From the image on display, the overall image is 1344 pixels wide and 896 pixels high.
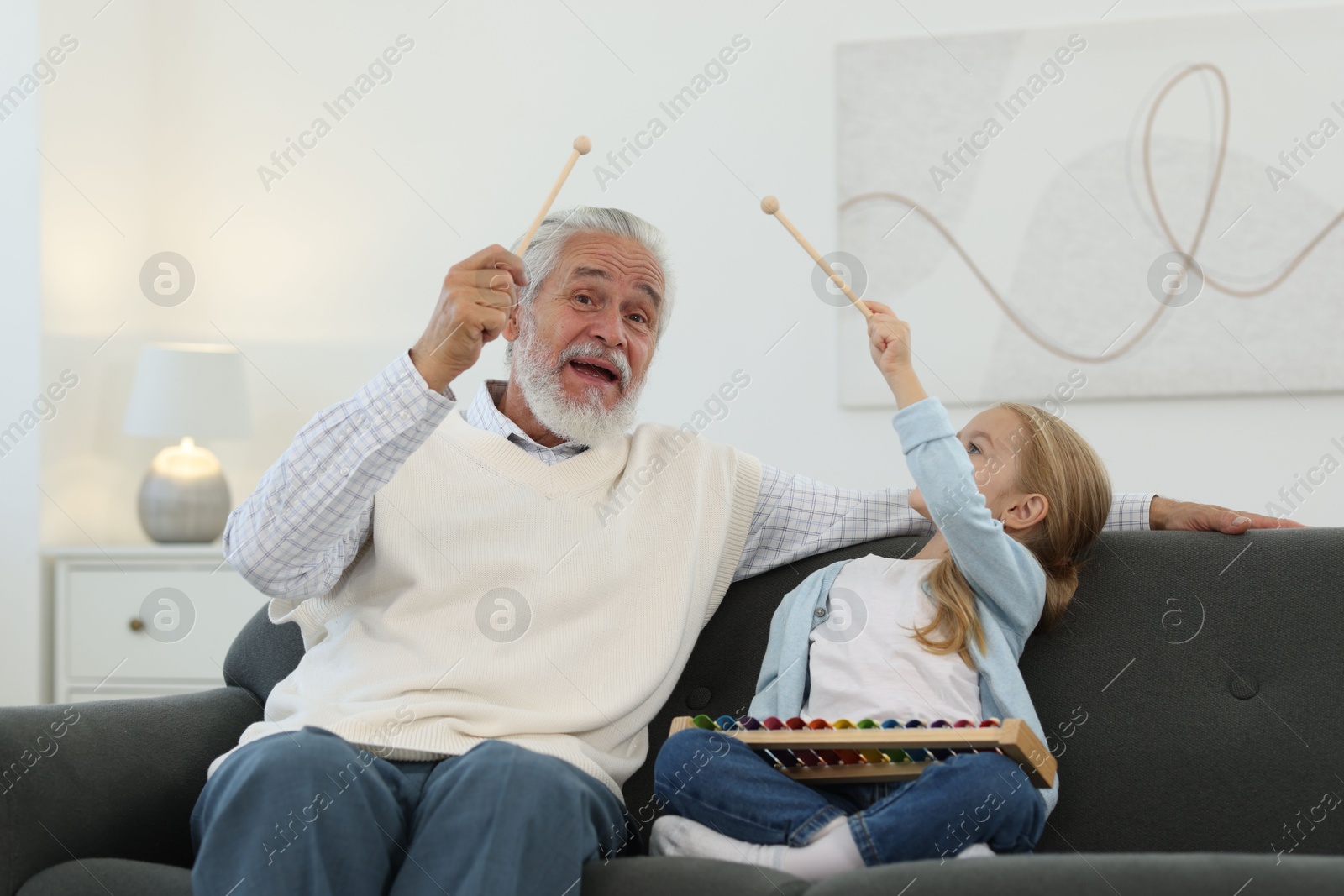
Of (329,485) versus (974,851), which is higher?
(329,485)

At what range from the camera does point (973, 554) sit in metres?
1.41

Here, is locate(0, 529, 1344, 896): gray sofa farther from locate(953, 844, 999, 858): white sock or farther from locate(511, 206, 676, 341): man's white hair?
locate(511, 206, 676, 341): man's white hair

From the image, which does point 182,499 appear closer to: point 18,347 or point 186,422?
point 186,422

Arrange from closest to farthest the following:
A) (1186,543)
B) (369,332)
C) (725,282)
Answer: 1. (1186,543)
2. (725,282)
3. (369,332)

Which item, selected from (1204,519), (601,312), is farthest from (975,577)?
(601,312)

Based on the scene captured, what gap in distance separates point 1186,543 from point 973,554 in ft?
1.07

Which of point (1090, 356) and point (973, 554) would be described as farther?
point (1090, 356)

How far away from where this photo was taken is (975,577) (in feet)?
4.67

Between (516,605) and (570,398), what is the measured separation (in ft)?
1.06

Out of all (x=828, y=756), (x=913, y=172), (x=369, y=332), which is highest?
(x=913, y=172)

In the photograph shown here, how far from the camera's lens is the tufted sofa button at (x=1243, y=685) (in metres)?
1.44

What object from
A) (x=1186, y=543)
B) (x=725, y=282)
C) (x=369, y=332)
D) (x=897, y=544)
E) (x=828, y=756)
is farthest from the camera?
(x=369, y=332)

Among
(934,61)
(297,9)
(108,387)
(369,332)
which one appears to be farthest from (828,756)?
(297,9)

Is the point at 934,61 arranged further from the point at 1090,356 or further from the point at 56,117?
the point at 56,117
